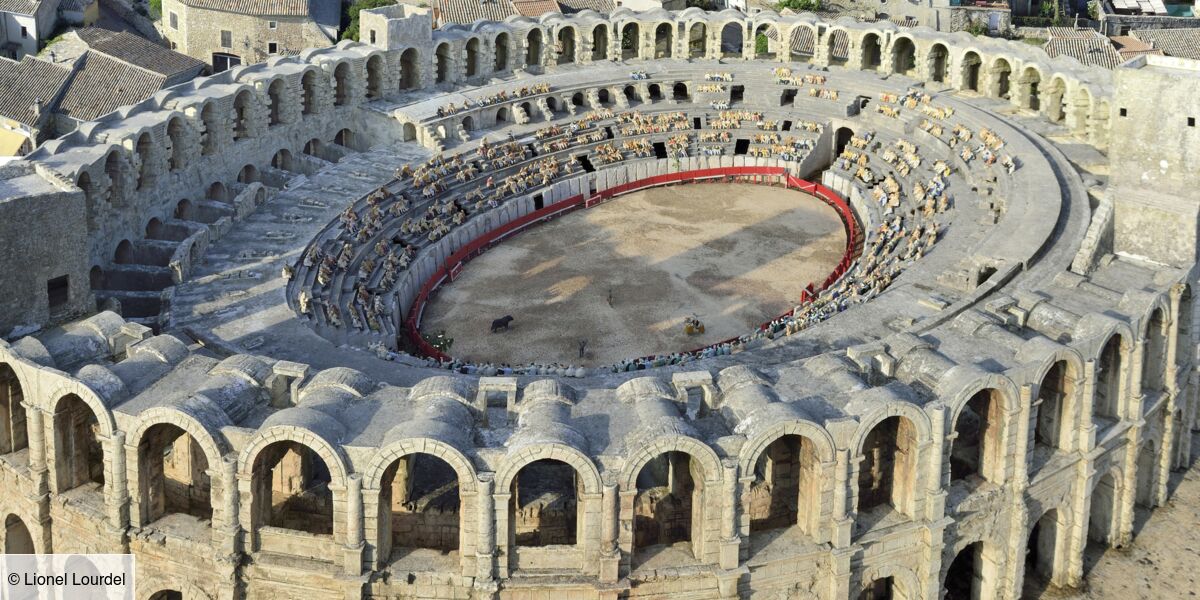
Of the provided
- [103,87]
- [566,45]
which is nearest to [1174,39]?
[566,45]

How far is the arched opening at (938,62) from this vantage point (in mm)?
91875

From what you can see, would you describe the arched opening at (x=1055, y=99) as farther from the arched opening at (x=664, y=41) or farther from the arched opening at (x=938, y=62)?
the arched opening at (x=664, y=41)

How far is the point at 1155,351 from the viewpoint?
5772 cm

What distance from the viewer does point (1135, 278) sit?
5975 cm

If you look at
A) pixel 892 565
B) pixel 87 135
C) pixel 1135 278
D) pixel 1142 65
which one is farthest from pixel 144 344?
pixel 1142 65

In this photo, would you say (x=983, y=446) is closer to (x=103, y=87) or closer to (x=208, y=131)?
(x=208, y=131)

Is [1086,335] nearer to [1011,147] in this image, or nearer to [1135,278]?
[1135,278]

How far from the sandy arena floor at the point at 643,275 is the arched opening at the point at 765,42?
1599 centimetres

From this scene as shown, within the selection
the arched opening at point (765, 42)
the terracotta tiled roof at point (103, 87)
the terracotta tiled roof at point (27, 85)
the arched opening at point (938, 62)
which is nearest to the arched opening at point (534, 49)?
the arched opening at point (765, 42)

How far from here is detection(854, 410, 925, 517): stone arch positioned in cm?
4769

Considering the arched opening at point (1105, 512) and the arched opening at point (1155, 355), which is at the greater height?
the arched opening at point (1155, 355)

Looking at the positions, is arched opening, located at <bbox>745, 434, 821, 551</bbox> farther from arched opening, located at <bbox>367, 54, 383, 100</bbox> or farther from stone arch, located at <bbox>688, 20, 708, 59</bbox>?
stone arch, located at <bbox>688, 20, 708, 59</bbox>

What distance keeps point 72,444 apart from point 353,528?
1106 cm

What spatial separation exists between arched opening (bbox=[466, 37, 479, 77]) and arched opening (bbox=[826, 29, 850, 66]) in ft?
73.9
